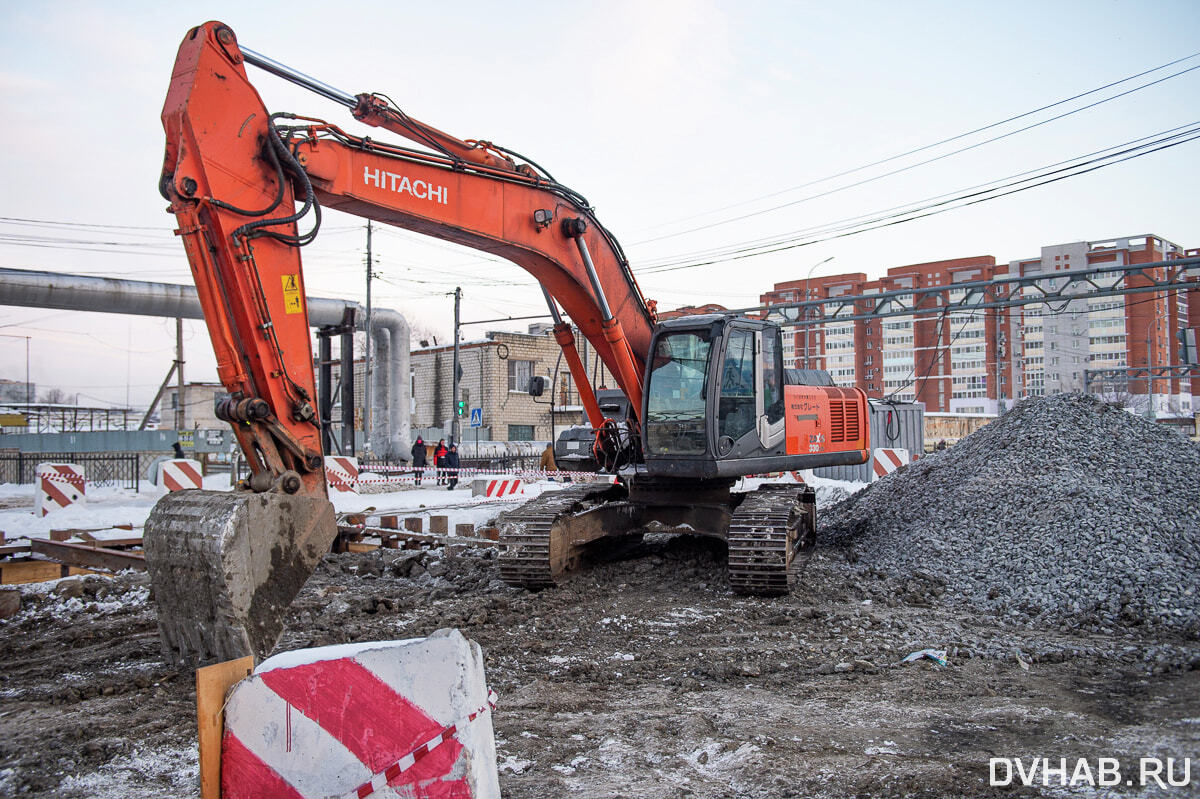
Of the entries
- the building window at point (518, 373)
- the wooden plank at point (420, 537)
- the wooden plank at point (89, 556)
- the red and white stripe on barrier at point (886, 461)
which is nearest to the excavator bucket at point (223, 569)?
the wooden plank at point (89, 556)

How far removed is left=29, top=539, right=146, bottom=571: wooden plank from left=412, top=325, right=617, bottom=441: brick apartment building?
2646cm

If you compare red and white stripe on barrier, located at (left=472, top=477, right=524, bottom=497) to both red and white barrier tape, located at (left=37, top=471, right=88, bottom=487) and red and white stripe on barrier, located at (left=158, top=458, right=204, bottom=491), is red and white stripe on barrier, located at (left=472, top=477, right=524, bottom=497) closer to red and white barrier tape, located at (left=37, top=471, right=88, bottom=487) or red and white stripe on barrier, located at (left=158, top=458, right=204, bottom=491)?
red and white stripe on barrier, located at (left=158, top=458, right=204, bottom=491)

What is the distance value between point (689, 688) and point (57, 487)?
14.6 meters

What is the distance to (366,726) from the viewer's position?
301cm

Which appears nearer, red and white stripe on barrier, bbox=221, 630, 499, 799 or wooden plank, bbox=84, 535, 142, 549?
red and white stripe on barrier, bbox=221, 630, 499, 799

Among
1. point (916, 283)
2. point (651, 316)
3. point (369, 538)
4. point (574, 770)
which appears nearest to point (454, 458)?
point (369, 538)

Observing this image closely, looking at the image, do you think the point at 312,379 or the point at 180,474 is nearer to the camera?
the point at 312,379

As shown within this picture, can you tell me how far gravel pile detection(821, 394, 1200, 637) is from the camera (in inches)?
281

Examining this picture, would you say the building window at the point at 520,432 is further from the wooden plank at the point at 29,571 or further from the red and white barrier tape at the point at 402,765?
the red and white barrier tape at the point at 402,765

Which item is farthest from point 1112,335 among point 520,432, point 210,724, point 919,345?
point 210,724

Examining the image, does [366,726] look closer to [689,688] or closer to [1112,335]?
[689,688]

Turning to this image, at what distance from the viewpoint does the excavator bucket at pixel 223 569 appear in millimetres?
5039

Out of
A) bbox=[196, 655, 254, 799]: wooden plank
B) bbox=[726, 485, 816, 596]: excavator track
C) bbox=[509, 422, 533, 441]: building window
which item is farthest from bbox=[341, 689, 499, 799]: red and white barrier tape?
bbox=[509, 422, 533, 441]: building window

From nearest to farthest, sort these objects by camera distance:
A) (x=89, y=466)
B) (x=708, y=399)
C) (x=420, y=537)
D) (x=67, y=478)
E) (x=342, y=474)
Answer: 1. (x=708, y=399)
2. (x=420, y=537)
3. (x=67, y=478)
4. (x=342, y=474)
5. (x=89, y=466)
